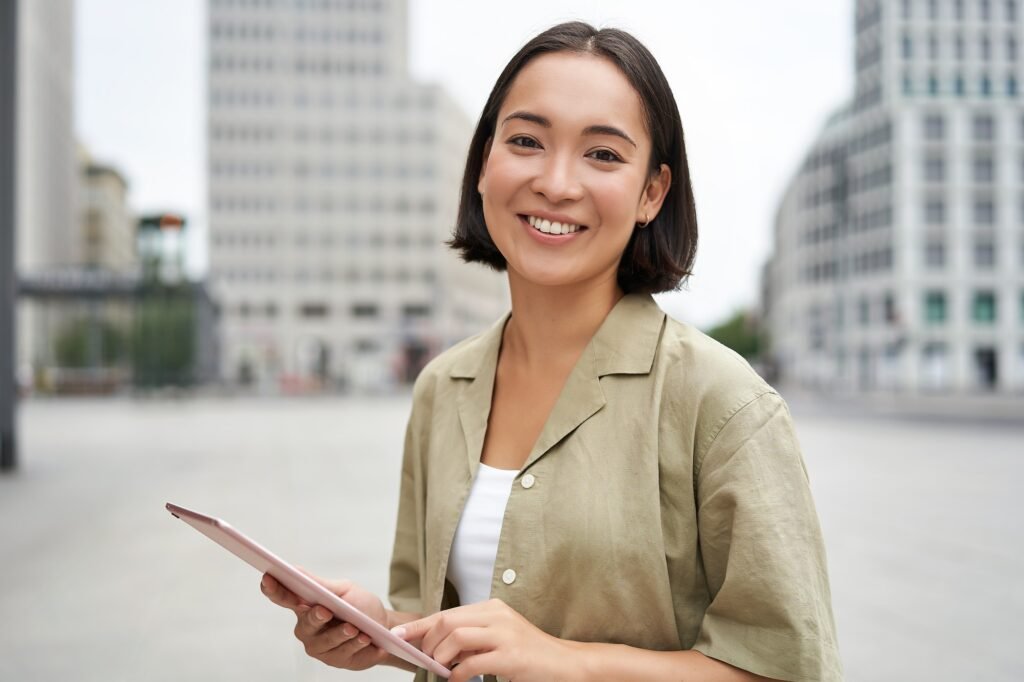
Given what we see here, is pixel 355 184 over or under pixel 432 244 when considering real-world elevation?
over

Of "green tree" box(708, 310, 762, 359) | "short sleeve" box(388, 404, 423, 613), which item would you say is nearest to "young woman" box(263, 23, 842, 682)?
"short sleeve" box(388, 404, 423, 613)

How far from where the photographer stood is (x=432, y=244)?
261ft

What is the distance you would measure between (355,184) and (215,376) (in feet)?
91.3

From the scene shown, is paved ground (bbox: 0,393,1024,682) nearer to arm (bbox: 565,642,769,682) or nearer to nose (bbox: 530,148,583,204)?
arm (bbox: 565,642,769,682)

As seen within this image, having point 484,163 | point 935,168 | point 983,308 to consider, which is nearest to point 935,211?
point 935,168

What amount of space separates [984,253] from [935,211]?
156 inches

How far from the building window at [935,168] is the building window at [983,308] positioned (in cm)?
775

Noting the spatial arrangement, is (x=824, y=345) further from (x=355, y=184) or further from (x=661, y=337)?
(x=661, y=337)

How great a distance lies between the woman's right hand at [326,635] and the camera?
140 cm

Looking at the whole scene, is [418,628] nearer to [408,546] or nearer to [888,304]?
[408,546]

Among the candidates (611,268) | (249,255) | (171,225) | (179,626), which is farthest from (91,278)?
(611,268)

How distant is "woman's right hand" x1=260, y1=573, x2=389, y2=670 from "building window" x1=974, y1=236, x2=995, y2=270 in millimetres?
64191

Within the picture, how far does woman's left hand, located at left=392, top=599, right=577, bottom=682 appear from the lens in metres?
1.32

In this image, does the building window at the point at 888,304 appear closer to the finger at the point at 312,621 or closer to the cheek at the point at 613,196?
the cheek at the point at 613,196
